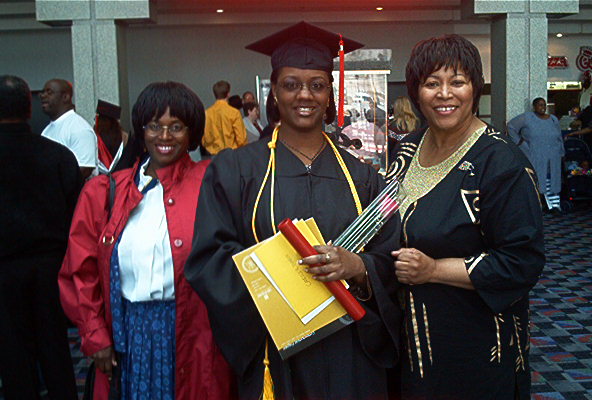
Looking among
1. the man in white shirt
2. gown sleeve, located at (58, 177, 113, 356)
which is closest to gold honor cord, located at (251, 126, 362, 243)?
gown sleeve, located at (58, 177, 113, 356)

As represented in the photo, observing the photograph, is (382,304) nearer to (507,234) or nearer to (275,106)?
(507,234)

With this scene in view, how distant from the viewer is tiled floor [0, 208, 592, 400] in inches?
161

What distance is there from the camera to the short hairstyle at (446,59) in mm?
2188

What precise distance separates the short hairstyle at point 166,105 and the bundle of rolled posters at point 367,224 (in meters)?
0.89

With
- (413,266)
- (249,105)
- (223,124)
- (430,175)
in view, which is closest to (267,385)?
(413,266)

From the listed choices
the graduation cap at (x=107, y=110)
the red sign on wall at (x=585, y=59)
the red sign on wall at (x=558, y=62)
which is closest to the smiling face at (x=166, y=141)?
the graduation cap at (x=107, y=110)

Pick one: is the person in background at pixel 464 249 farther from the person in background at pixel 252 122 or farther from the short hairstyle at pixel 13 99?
the person in background at pixel 252 122

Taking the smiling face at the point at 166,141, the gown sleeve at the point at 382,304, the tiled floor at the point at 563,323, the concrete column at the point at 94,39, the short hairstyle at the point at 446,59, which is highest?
the concrete column at the point at 94,39

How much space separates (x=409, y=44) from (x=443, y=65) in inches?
489

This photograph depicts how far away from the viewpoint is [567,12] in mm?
8617

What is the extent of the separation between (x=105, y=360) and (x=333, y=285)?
3.31 ft

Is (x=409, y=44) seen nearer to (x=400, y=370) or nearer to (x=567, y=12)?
(x=567, y=12)

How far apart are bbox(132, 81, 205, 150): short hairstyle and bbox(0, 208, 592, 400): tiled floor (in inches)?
92.5

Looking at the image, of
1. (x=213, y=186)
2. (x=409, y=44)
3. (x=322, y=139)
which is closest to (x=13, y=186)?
(x=213, y=186)
